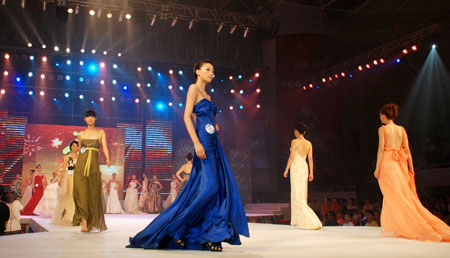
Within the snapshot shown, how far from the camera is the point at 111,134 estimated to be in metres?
17.2

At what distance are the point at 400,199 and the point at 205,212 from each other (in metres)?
2.49

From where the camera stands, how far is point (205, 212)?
11.7 ft

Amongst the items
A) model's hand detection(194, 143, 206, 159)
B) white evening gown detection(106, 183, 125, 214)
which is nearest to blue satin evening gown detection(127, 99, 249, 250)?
model's hand detection(194, 143, 206, 159)

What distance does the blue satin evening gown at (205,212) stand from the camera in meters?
3.48

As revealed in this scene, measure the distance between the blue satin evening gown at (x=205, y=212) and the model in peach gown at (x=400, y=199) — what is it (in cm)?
217

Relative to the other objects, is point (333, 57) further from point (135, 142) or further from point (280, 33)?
point (135, 142)

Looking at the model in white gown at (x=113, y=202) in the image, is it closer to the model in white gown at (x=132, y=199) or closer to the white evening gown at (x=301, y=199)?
the model in white gown at (x=132, y=199)

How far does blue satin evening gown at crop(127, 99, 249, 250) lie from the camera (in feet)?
11.4

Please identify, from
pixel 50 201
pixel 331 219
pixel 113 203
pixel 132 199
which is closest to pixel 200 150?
pixel 331 219

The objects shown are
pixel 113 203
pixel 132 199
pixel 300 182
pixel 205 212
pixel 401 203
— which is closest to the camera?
pixel 205 212

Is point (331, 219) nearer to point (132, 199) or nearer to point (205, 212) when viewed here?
point (205, 212)

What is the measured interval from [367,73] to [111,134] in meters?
10.7

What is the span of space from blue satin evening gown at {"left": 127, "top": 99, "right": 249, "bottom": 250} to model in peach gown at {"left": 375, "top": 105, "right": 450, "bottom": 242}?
2173 millimetres

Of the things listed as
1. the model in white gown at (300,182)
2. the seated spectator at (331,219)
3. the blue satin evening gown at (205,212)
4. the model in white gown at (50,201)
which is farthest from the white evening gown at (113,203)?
the blue satin evening gown at (205,212)
